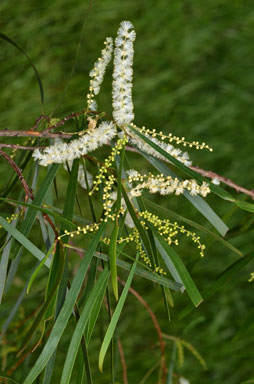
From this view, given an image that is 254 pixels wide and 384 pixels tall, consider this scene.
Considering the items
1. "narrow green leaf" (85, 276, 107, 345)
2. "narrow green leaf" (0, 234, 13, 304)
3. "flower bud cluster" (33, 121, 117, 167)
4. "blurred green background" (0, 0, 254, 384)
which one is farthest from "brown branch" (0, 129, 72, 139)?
"blurred green background" (0, 0, 254, 384)

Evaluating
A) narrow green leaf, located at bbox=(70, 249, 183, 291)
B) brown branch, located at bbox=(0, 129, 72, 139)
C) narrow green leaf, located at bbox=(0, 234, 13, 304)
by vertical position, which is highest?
brown branch, located at bbox=(0, 129, 72, 139)

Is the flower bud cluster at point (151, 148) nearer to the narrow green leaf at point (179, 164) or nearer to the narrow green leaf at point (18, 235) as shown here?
the narrow green leaf at point (179, 164)

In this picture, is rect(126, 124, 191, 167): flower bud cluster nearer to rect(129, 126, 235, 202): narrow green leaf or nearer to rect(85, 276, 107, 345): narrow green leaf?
rect(129, 126, 235, 202): narrow green leaf

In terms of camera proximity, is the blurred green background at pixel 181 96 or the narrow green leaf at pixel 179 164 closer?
the narrow green leaf at pixel 179 164

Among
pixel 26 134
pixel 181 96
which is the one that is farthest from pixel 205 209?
pixel 181 96

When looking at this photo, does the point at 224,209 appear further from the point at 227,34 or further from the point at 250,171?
the point at 227,34

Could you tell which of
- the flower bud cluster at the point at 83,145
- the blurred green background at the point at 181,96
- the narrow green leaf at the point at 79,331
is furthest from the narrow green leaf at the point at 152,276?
the blurred green background at the point at 181,96
